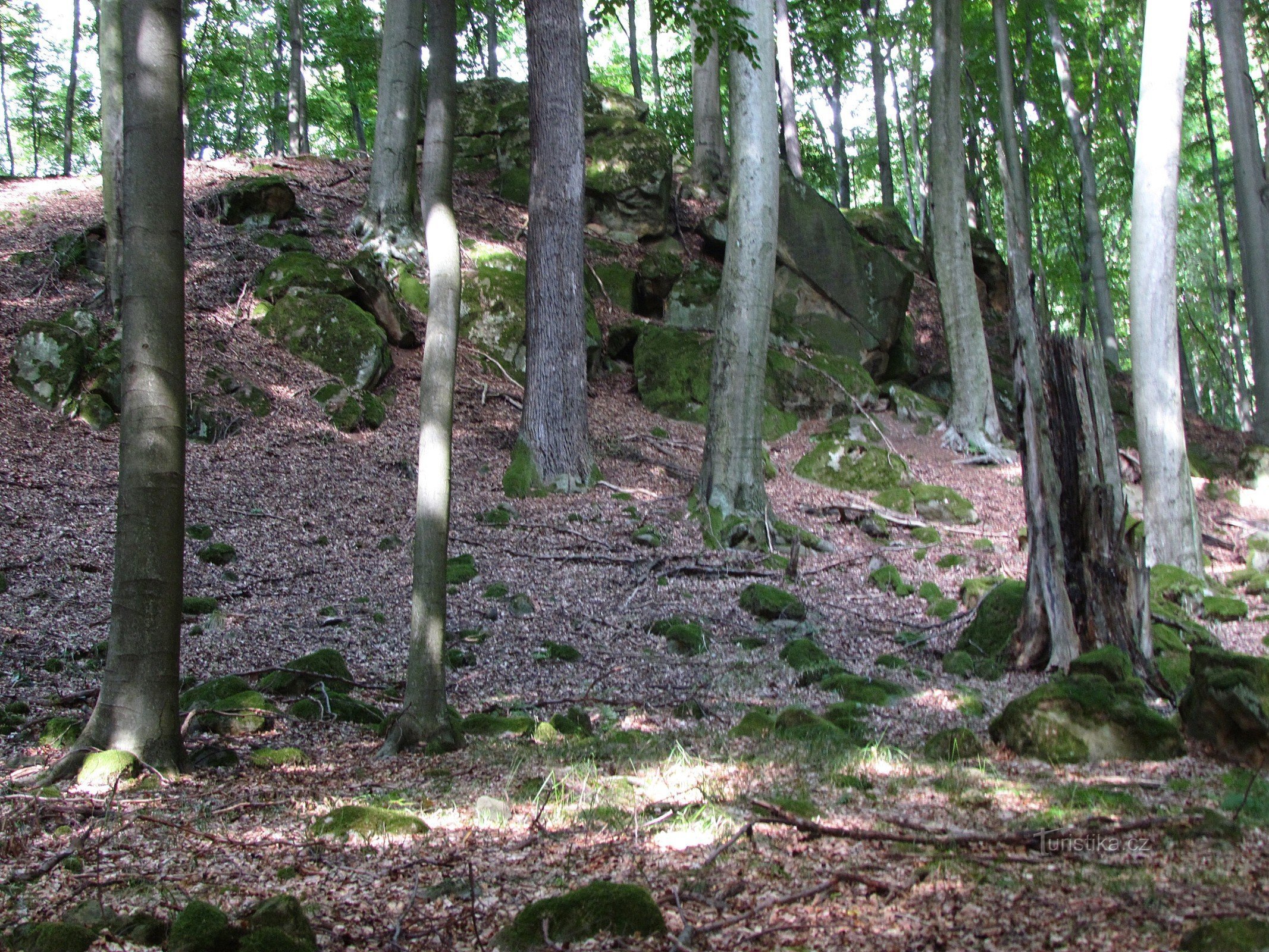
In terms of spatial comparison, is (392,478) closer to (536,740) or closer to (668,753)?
(536,740)

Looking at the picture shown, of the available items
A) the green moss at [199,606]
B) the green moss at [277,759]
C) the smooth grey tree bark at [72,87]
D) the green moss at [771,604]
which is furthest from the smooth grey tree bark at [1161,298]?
the smooth grey tree bark at [72,87]

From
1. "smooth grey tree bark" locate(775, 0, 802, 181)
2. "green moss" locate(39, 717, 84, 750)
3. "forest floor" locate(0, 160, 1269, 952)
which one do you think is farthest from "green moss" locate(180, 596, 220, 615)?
"smooth grey tree bark" locate(775, 0, 802, 181)

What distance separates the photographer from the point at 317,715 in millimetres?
5473

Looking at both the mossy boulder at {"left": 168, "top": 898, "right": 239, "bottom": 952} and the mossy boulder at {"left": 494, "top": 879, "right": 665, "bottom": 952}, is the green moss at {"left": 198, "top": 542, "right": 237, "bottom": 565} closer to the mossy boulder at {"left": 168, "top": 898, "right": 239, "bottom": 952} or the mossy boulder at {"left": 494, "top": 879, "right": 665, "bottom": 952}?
the mossy boulder at {"left": 168, "top": 898, "right": 239, "bottom": 952}

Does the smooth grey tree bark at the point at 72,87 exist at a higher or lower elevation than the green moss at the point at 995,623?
higher

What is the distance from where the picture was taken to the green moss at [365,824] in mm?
3510

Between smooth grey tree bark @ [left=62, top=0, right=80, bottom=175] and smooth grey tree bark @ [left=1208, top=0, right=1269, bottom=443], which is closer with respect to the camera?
smooth grey tree bark @ [left=1208, top=0, right=1269, bottom=443]

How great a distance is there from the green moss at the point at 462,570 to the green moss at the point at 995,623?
4445 millimetres

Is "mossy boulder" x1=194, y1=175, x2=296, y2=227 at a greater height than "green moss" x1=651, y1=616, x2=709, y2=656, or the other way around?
"mossy boulder" x1=194, y1=175, x2=296, y2=227

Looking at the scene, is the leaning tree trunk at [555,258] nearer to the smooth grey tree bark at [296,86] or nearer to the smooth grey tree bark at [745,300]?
the smooth grey tree bark at [745,300]

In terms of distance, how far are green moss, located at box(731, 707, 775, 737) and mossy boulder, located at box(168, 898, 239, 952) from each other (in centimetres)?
317

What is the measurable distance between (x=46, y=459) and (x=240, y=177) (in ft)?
27.2

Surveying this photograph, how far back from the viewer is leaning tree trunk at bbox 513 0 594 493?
11.5 meters

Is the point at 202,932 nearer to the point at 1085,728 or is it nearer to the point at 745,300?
the point at 1085,728
